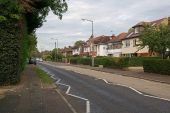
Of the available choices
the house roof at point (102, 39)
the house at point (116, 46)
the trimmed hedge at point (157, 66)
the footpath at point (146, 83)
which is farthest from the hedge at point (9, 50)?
the house roof at point (102, 39)

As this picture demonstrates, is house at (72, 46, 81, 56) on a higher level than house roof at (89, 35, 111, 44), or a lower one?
lower

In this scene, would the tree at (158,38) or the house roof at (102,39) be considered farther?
the house roof at (102,39)

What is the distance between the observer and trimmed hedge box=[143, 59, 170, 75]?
38.9m

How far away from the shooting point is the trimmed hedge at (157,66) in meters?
38.9

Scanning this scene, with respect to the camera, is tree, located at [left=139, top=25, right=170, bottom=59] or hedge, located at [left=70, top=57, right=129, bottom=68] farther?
hedge, located at [left=70, top=57, right=129, bottom=68]

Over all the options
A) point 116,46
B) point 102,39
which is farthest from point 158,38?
point 102,39

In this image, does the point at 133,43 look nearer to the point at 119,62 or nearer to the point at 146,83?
the point at 119,62

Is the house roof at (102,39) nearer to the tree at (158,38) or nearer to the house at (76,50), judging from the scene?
the house at (76,50)

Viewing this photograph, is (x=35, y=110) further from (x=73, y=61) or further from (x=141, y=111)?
(x=73, y=61)

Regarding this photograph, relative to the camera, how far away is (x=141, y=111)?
46.3 feet

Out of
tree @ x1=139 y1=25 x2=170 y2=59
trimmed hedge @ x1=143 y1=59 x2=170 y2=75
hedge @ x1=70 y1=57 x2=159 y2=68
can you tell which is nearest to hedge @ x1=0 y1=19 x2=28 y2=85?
trimmed hedge @ x1=143 y1=59 x2=170 y2=75

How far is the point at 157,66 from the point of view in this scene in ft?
136

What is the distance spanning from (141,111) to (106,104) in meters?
2.43

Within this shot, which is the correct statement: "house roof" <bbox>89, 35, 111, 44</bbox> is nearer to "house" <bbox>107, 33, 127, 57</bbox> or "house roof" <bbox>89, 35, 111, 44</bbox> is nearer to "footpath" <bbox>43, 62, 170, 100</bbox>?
"house" <bbox>107, 33, 127, 57</bbox>
